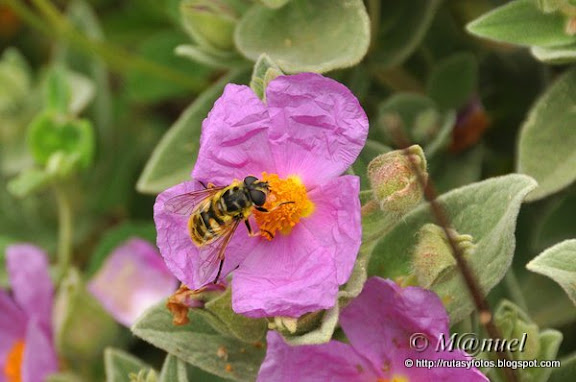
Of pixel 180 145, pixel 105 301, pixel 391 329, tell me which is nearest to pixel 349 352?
pixel 391 329

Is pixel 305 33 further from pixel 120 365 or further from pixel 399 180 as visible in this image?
pixel 120 365

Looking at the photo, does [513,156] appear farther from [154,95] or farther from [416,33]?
[154,95]

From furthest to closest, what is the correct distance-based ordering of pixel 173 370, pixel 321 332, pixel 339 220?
pixel 173 370
pixel 339 220
pixel 321 332

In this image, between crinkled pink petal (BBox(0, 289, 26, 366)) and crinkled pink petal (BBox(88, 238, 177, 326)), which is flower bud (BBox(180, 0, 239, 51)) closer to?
crinkled pink petal (BBox(88, 238, 177, 326))

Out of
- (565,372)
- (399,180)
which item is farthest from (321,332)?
(565,372)

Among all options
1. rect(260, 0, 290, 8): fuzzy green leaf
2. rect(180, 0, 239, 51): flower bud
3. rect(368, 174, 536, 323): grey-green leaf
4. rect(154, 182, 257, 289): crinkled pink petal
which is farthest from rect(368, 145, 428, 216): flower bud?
rect(180, 0, 239, 51): flower bud

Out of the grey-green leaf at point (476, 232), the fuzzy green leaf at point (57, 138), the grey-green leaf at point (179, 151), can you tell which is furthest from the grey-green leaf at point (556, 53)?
the fuzzy green leaf at point (57, 138)

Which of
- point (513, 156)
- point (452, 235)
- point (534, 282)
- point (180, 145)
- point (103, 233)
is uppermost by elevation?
point (452, 235)
